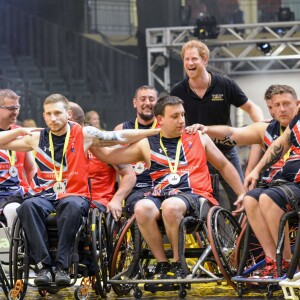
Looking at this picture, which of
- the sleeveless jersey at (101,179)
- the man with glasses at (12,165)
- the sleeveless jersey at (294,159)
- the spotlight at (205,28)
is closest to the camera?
the sleeveless jersey at (294,159)

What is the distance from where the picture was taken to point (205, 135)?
6.84 metres

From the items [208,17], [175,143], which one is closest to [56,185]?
[175,143]

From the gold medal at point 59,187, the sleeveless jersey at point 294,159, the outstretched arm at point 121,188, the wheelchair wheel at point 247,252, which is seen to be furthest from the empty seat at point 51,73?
the sleeveless jersey at point 294,159

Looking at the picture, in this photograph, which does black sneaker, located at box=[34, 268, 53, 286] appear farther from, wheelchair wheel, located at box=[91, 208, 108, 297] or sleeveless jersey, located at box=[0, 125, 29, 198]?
sleeveless jersey, located at box=[0, 125, 29, 198]

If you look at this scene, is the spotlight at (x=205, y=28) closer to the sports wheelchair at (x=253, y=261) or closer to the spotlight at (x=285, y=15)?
the spotlight at (x=285, y=15)

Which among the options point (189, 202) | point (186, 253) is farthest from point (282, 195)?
point (186, 253)

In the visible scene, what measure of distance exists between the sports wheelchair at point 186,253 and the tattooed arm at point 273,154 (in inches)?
11.1

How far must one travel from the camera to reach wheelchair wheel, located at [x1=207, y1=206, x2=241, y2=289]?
20.5ft

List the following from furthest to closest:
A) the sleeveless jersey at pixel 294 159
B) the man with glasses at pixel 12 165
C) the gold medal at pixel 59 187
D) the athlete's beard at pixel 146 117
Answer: the athlete's beard at pixel 146 117 → the man with glasses at pixel 12 165 → the gold medal at pixel 59 187 → the sleeveless jersey at pixel 294 159

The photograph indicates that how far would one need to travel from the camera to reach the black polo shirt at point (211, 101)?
7.71m

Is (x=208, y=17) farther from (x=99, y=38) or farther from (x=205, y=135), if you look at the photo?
(x=205, y=135)

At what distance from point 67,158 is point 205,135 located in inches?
37.5

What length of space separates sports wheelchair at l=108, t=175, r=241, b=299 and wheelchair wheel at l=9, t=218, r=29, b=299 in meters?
0.55

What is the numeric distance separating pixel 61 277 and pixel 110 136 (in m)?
1.08
